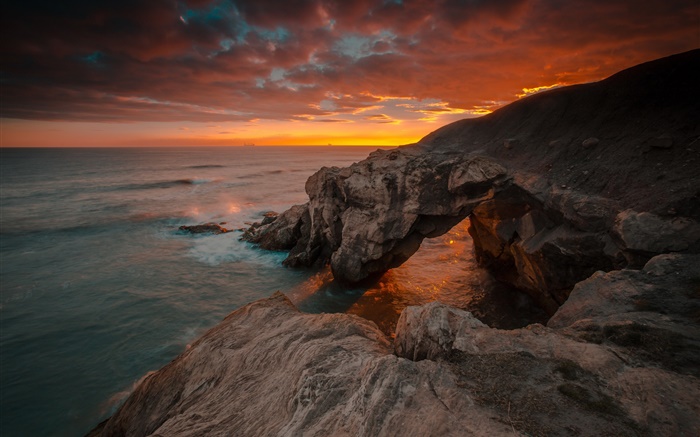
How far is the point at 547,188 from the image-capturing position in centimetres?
1273

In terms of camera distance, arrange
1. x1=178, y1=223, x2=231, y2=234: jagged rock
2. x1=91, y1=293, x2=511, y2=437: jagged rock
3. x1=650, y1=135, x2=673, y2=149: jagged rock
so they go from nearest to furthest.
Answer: x1=91, y1=293, x2=511, y2=437: jagged rock < x1=650, y1=135, x2=673, y2=149: jagged rock < x1=178, y1=223, x2=231, y2=234: jagged rock

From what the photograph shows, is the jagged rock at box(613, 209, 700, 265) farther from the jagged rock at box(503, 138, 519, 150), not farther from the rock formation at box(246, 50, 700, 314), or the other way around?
the jagged rock at box(503, 138, 519, 150)

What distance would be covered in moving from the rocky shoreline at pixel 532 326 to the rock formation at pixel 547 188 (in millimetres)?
76

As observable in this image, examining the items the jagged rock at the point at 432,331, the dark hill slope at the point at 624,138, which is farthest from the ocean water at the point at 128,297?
the jagged rock at the point at 432,331

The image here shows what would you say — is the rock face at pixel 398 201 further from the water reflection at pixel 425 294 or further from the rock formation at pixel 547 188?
the water reflection at pixel 425 294

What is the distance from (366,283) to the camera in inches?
712

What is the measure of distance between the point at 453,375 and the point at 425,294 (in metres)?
12.0

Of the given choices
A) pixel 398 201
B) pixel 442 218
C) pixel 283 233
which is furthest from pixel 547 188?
pixel 283 233

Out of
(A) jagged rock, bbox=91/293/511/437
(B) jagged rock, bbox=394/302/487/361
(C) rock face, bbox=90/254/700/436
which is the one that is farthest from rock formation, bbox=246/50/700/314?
(A) jagged rock, bbox=91/293/511/437

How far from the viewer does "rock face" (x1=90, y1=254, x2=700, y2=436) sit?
13.8 ft

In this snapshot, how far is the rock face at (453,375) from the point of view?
13.8 ft

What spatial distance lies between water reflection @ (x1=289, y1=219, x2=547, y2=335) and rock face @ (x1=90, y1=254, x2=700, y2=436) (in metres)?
7.04

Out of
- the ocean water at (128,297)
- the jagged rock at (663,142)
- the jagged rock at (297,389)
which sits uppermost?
the jagged rock at (663,142)

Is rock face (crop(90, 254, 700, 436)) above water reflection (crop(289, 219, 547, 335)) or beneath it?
above
